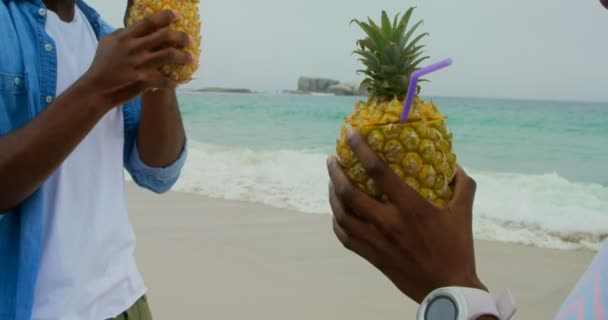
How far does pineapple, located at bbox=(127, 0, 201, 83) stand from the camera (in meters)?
1.70

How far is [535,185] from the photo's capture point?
35.6 ft

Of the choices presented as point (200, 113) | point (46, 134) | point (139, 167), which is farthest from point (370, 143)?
point (200, 113)

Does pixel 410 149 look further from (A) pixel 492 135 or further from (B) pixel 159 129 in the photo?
(A) pixel 492 135

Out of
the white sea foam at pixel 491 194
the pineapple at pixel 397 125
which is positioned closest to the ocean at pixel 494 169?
the white sea foam at pixel 491 194

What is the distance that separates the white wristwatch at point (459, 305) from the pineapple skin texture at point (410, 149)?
0.92ft

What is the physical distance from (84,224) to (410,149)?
3.46ft

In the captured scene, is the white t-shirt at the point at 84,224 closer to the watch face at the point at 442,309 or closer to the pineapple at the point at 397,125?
the pineapple at the point at 397,125

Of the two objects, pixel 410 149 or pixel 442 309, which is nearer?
pixel 442 309

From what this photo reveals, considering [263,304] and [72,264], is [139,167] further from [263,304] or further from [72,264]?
[263,304]

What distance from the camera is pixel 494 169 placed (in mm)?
13750

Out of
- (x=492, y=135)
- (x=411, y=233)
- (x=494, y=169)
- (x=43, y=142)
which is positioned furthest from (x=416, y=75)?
(x=492, y=135)

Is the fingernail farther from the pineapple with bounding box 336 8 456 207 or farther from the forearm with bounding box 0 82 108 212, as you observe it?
the forearm with bounding box 0 82 108 212

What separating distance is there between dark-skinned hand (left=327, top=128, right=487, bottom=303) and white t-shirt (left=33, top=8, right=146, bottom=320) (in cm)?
91

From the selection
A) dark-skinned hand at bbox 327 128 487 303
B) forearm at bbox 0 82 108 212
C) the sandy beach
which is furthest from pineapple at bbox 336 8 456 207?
the sandy beach
